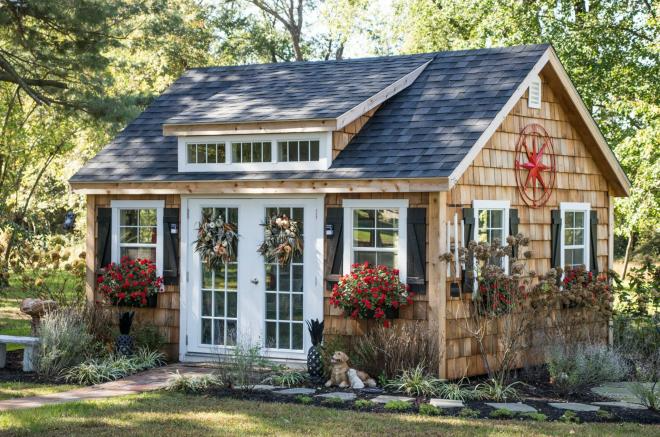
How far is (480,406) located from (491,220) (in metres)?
3.10

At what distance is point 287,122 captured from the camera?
38.8 feet

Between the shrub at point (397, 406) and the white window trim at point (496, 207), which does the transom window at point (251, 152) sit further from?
the shrub at point (397, 406)

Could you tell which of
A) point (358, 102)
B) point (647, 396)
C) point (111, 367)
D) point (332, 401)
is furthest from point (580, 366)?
point (111, 367)

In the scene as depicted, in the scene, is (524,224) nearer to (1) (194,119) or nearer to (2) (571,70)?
(1) (194,119)

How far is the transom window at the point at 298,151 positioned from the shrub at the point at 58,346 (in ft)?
10.9

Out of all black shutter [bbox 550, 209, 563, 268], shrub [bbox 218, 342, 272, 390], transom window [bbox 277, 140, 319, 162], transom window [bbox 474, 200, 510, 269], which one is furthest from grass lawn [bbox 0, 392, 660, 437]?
black shutter [bbox 550, 209, 563, 268]

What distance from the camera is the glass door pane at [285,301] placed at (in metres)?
12.1

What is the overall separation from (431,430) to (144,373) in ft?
15.4

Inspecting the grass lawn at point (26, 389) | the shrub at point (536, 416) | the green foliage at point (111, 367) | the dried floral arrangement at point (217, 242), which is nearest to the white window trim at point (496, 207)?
the shrub at point (536, 416)

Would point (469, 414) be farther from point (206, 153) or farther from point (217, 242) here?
point (206, 153)

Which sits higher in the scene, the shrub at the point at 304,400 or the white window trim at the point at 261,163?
the white window trim at the point at 261,163

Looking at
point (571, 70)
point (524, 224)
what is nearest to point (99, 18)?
point (524, 224)

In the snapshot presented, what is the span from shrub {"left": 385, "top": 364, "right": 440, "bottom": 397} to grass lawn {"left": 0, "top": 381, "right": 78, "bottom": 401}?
3637mm

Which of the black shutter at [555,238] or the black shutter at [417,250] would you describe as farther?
the black shutter at [555,238]
